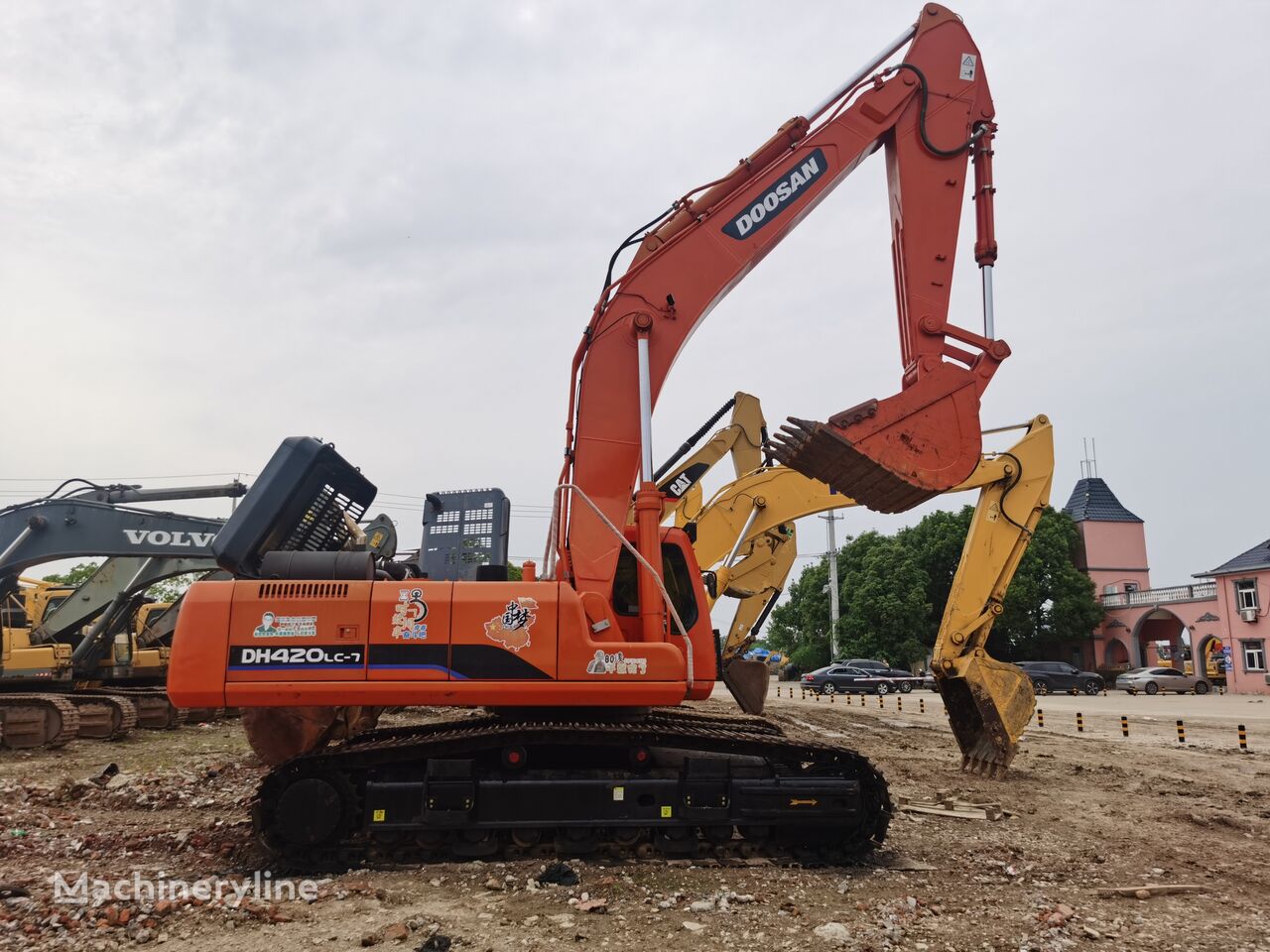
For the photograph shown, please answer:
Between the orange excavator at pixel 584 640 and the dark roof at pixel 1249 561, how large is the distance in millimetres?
39996

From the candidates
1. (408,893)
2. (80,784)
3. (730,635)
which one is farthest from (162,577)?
(408,893)

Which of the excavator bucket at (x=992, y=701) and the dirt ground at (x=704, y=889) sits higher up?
the excavator bucket at (x=992, y=701)

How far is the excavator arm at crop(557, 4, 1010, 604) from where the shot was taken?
7.14 meters

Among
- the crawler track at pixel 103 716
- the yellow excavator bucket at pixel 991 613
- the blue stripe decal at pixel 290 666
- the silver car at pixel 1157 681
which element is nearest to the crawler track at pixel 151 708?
the crawler track at pixel 103 716

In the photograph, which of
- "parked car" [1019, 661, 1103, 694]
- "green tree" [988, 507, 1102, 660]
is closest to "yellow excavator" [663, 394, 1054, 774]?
"parked car" [1019, 661, 1103, 694]

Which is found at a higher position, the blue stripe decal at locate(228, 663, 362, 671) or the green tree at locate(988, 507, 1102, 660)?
the green tree at locate(988, 507, 1102, 660)

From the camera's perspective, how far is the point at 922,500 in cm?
788

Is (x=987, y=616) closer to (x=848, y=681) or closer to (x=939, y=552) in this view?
(x=848, y=681)

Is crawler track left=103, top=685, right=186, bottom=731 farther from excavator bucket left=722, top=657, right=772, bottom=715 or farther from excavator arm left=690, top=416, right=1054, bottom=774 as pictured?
excavator arm left=690, top=416, right=1054, bottom=774

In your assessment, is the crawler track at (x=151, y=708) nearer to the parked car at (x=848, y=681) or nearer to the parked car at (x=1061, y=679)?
the parked car at (x=848, y=681)

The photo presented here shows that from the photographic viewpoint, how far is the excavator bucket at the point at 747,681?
12742 millimetres

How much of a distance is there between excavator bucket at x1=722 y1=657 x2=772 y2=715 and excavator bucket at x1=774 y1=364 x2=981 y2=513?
5452 mm

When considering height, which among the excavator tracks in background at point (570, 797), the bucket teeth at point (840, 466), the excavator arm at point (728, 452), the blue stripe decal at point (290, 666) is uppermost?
the excavator arm at point (728, 452)

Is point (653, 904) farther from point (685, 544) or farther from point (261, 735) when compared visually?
point (261, 735)
